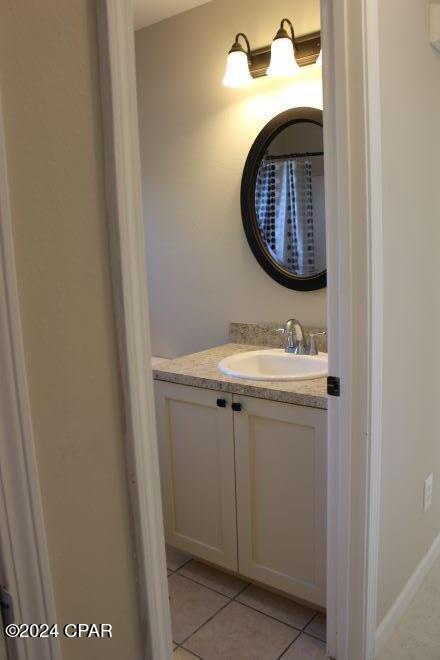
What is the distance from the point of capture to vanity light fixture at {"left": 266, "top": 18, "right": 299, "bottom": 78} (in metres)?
2.05

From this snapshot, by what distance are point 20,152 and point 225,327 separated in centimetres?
202

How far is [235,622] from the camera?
190 centimetres

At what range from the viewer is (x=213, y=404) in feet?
6.48

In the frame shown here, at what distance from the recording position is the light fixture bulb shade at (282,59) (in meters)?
2.05

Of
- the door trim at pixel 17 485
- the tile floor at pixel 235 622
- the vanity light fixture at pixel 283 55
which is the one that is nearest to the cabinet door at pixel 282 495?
the tile floor at pixel 235 622

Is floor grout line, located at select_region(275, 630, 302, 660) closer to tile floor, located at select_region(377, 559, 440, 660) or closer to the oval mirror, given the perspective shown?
tile floor, located at select_region(377, 559, 440, 660)

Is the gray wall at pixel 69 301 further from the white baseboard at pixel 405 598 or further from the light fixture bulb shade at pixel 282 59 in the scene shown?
the light fixture bulb shade at pixel 282 59

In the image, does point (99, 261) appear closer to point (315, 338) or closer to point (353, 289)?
point (353, 289)

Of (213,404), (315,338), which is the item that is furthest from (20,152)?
(315,338)

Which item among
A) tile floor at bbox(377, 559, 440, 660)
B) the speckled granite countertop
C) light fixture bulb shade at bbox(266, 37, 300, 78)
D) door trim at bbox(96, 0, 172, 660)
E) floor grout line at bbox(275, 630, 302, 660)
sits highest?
light fixture bulb shade at bbox(266, 37, 300, 78)

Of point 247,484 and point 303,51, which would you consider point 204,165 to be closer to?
point 303,51

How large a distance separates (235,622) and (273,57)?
2185mm

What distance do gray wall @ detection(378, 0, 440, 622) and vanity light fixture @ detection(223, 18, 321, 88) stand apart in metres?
0.49

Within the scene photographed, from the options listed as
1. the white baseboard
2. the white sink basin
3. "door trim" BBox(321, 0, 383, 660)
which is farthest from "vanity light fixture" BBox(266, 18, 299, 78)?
the white baseboard
